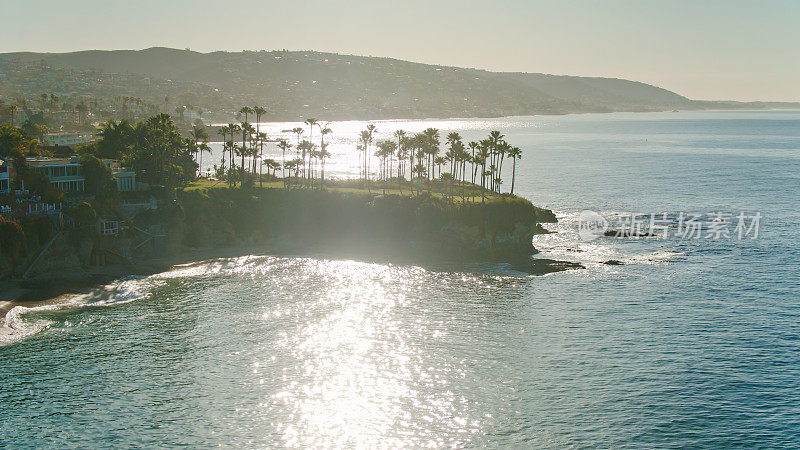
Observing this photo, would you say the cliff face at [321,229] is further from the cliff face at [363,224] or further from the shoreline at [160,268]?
the shoreline at [160,268]

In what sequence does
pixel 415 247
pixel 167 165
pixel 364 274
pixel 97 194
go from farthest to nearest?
pixel 167 165, pixel 415 247, pixel 97 194, pixel 364 274

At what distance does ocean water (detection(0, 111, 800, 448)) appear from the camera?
145 ft

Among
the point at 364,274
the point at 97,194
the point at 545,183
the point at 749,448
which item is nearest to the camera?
the point at 749,448

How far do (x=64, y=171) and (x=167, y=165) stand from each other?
2104 cm

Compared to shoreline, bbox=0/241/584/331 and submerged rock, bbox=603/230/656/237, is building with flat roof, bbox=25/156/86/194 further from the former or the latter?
submerged rock, bbox=603/230/656/237

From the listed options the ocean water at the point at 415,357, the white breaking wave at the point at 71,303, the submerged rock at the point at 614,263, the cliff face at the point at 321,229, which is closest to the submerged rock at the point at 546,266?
the cliff face at the point at 321,229

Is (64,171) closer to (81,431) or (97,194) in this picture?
(97,194)

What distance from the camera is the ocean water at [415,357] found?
44.3 meters

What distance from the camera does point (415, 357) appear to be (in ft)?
184

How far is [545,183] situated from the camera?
565 ft

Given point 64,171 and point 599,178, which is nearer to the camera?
point 64,171

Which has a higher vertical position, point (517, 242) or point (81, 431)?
point (517, 242)

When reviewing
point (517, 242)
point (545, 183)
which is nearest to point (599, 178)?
point (545, 183)

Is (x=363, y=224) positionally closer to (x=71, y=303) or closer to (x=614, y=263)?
(x=614, y=263)
